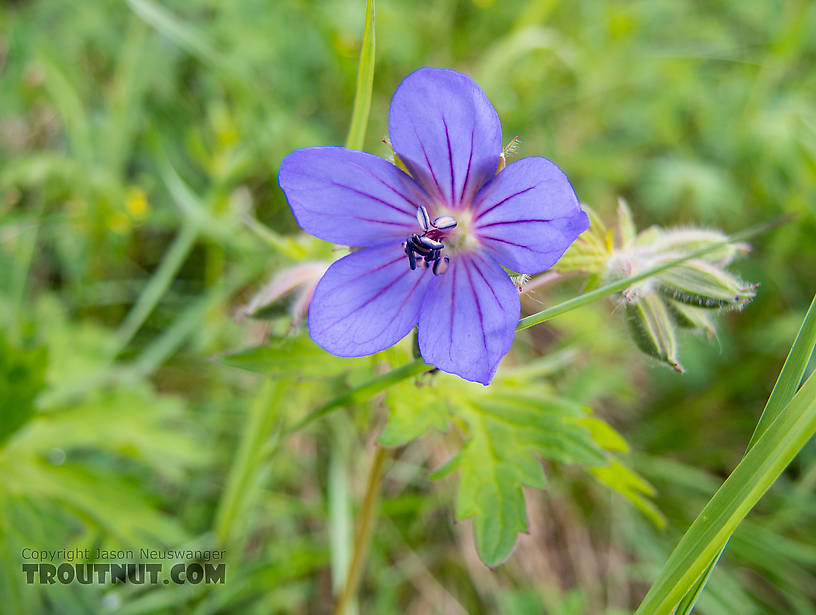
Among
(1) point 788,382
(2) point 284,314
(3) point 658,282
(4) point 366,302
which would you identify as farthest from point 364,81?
(1) point 788,382

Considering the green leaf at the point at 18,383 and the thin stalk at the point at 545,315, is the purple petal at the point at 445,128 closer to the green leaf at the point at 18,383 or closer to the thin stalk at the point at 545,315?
the thin stalk at the point at 545,315

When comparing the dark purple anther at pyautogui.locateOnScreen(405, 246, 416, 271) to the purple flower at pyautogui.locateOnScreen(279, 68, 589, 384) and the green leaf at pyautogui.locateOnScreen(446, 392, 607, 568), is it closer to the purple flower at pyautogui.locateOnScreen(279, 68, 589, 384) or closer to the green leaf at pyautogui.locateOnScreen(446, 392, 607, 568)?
the purple flower at pyautogui.locateOnScreen(279, 68, 589, 384)

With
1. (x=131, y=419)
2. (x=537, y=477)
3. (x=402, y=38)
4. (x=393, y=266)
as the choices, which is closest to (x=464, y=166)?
(x=393, y=266)

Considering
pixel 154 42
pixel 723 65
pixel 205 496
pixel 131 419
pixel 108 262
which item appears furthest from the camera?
pixel 723 65

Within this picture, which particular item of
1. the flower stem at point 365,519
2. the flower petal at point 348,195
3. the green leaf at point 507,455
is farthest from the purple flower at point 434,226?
the flower stem at point 365,519

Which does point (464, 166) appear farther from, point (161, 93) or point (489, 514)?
point (161, 93)

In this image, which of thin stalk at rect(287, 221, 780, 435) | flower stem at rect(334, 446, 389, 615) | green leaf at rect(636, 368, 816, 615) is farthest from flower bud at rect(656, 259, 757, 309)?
flower stem at rect(334, 446, 389, 615)

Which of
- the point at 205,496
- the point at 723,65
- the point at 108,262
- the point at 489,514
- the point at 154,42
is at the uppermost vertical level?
the point at 154,42
